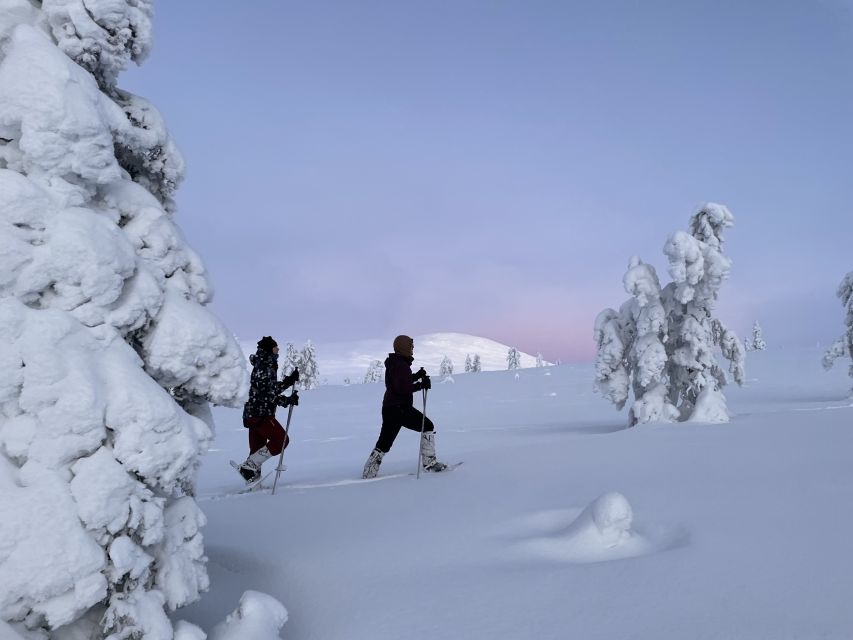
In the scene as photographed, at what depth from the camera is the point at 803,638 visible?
2.92 metres

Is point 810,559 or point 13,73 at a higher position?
point 13,73

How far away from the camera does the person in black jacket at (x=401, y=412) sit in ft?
30.0

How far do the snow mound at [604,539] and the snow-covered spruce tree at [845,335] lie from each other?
21351mm

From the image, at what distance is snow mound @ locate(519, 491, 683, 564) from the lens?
14.6ft

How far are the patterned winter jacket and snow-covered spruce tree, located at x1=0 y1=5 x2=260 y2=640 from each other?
469 cm

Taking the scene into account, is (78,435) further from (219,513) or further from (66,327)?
(219,513)

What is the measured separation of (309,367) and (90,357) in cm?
6813

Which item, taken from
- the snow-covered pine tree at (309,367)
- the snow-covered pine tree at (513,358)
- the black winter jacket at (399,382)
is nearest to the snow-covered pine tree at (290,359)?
the snow-covered pine tree at (309,367)

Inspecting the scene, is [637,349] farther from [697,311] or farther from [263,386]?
[263,386]

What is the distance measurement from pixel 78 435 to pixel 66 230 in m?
1.18

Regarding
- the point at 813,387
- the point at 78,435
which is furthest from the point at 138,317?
the point at 813,387

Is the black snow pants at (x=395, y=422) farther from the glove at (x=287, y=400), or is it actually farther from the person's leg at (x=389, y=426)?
the glove at (x=287, y=400)

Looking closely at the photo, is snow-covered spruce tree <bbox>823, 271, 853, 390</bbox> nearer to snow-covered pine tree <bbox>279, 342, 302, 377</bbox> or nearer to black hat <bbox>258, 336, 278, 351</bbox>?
black hat <bbox>258, 336, 278, 351</bbox>

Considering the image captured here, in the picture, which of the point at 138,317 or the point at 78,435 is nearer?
the point at 78,435
